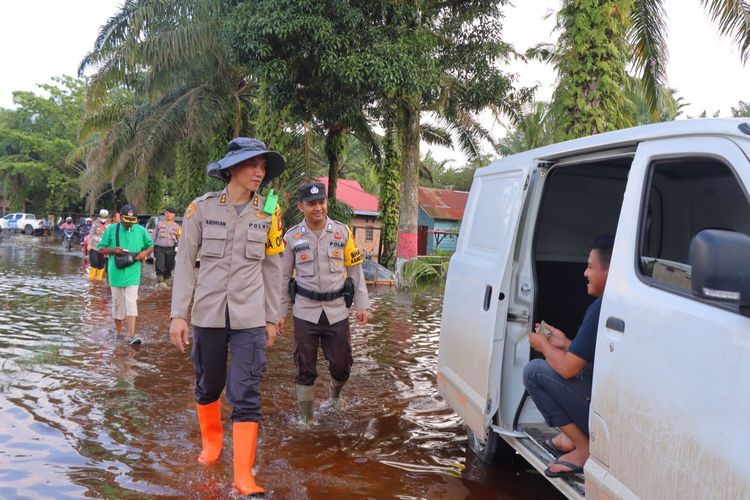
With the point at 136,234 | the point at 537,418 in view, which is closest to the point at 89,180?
the point at 136,234

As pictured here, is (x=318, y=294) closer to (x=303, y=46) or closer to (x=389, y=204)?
(x=303, y=46)

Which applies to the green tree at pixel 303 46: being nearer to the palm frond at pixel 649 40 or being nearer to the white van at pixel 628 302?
the palm frond at pixel 649 40

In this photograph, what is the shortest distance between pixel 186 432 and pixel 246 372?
4.46ft

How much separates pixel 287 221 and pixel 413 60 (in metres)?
4.60

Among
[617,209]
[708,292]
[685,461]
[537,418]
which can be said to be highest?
[617,209]

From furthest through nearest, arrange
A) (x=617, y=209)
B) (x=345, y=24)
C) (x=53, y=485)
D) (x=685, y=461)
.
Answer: (x=345, y=24) < (x=617, y=209) < (x=53, y=485) < (x=685, y=461)

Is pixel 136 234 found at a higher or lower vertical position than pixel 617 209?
lower

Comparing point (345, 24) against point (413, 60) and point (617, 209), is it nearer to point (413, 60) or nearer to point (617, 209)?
point (413, 60)

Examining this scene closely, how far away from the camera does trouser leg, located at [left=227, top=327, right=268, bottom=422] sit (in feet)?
12.3

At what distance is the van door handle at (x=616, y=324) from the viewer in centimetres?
272

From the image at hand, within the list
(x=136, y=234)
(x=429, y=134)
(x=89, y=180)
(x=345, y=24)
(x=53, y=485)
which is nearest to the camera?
(x=53, y=485)

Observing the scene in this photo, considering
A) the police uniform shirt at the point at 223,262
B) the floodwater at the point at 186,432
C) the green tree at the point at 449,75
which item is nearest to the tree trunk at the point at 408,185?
the green tree at the point at 449,75

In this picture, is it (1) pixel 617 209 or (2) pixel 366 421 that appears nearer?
(1) pixel 617 209

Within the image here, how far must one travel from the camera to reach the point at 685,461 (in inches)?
88.9
